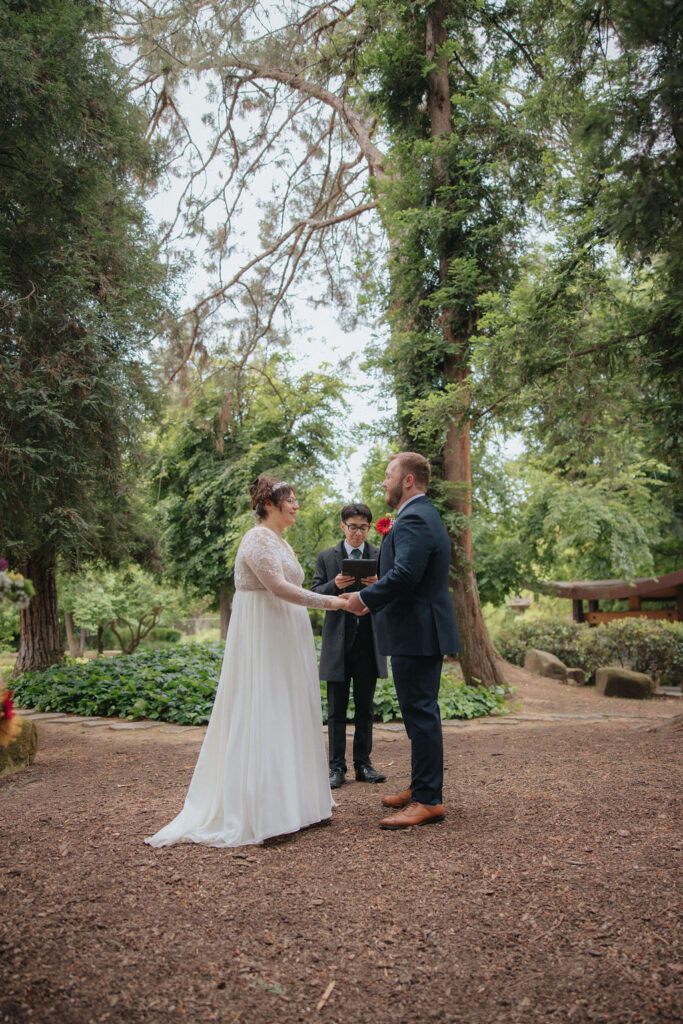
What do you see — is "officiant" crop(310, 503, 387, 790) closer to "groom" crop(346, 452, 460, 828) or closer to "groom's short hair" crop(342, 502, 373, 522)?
"groom's short hair" crop(342, 502, 373, 522)

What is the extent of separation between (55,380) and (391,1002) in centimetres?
571

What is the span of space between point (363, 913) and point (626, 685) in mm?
10407

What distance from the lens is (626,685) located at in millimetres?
11773

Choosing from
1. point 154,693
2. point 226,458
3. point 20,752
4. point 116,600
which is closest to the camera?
point 20,752

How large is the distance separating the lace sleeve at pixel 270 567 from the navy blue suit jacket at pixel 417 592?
1.11ft

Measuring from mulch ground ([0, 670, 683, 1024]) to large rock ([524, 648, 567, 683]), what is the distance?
29.5 feet

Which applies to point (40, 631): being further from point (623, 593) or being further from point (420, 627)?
point (623, 593)

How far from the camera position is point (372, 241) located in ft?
44.8

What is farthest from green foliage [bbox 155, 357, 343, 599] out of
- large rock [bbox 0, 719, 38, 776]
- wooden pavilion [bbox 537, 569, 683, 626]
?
large rock [bbox 0, 719, 38, 776]

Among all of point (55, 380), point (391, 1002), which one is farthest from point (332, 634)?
point (55, 380)

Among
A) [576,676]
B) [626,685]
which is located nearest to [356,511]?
[626,685]

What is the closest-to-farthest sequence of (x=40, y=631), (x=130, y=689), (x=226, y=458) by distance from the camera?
(x=130, y=689) < (x=40, y=631) < (x=226, y=458)

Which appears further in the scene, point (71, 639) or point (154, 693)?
point (71, 639)

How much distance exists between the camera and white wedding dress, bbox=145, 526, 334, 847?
11.4 ft
